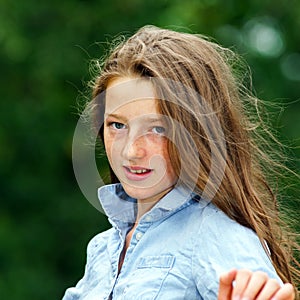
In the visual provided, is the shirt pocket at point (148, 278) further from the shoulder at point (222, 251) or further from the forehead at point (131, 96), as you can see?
the forehead at point (131, 96)

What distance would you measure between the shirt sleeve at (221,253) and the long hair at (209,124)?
0.04 m

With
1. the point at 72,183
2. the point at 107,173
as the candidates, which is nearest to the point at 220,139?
the point at 107,173

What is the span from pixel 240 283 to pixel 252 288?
24 millimetres

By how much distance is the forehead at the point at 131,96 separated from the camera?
6.51 ft

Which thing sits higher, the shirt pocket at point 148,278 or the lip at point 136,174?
the lip at point 136,174

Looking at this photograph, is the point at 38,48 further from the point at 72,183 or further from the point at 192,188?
the point at 192,188

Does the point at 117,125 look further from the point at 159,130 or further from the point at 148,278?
the point at 148,278

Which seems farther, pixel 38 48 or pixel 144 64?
pixel 38 48

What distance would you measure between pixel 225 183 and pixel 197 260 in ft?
0.56

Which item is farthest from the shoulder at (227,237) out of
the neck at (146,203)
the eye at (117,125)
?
the eye at (117,125)

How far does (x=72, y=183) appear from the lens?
22.0 ft

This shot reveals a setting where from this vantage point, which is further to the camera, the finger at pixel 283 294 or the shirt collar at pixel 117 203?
the shirt collar at pixel 117 203

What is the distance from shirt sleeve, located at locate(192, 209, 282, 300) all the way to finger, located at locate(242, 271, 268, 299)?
0.89 ft

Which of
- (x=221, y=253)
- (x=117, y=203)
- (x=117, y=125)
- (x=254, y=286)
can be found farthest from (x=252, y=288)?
(x=117, y=203)
